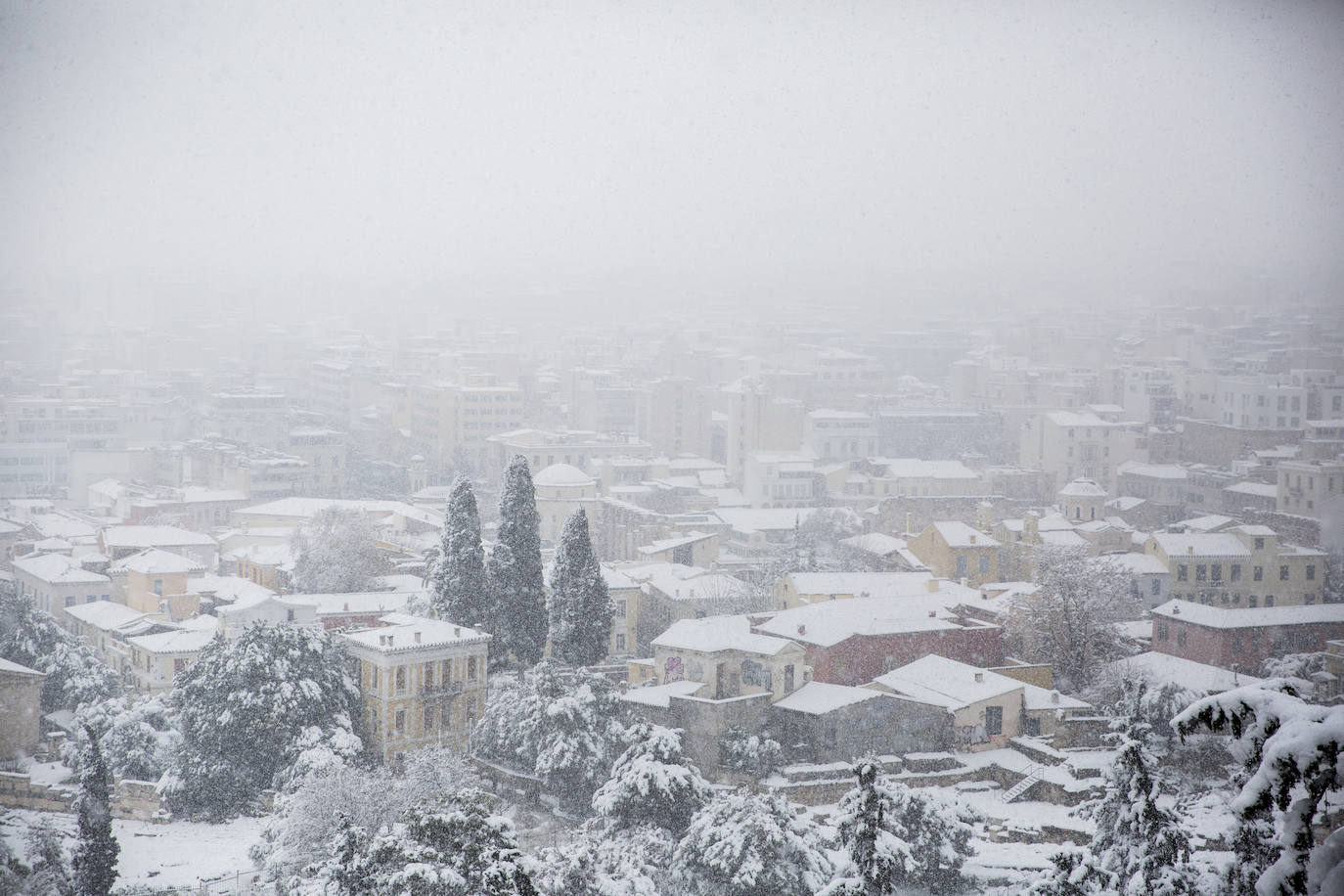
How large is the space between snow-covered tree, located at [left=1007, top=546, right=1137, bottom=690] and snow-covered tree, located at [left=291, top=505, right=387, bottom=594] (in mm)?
7643

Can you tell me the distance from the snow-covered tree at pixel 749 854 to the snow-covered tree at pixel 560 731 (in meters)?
1.89

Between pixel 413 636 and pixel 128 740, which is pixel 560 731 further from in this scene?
pixel 128 740

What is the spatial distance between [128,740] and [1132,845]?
8.22 metres

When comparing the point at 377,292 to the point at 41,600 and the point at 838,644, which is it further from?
the point at 838,644

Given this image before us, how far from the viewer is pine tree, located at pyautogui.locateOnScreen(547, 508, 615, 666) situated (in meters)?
13.0

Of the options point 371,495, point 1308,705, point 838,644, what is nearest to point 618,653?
point 838,644

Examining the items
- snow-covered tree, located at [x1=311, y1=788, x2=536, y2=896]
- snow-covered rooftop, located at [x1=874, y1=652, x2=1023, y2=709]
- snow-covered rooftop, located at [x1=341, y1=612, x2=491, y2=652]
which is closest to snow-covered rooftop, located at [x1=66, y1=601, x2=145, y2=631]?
snow-covered rooftop, located at [x1=341, y1=612, x2=491, y2=652]

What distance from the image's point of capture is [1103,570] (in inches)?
588

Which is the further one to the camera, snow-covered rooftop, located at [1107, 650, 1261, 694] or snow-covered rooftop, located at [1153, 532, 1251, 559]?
snow-covered rooftop, located at [1153, 532, 1251, 559]

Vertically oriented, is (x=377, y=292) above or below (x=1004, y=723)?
above

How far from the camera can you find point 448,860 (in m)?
5.63

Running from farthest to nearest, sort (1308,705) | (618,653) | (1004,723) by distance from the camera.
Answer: (618,653) < (1004,723) < (1308,705)

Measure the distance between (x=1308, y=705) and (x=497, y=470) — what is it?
2763 centimetres

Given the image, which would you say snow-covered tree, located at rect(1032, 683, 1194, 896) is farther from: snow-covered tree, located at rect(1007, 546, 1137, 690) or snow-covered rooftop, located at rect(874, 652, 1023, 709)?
snow-covered tree, located at rect(1007, 546, 1137, 690)
